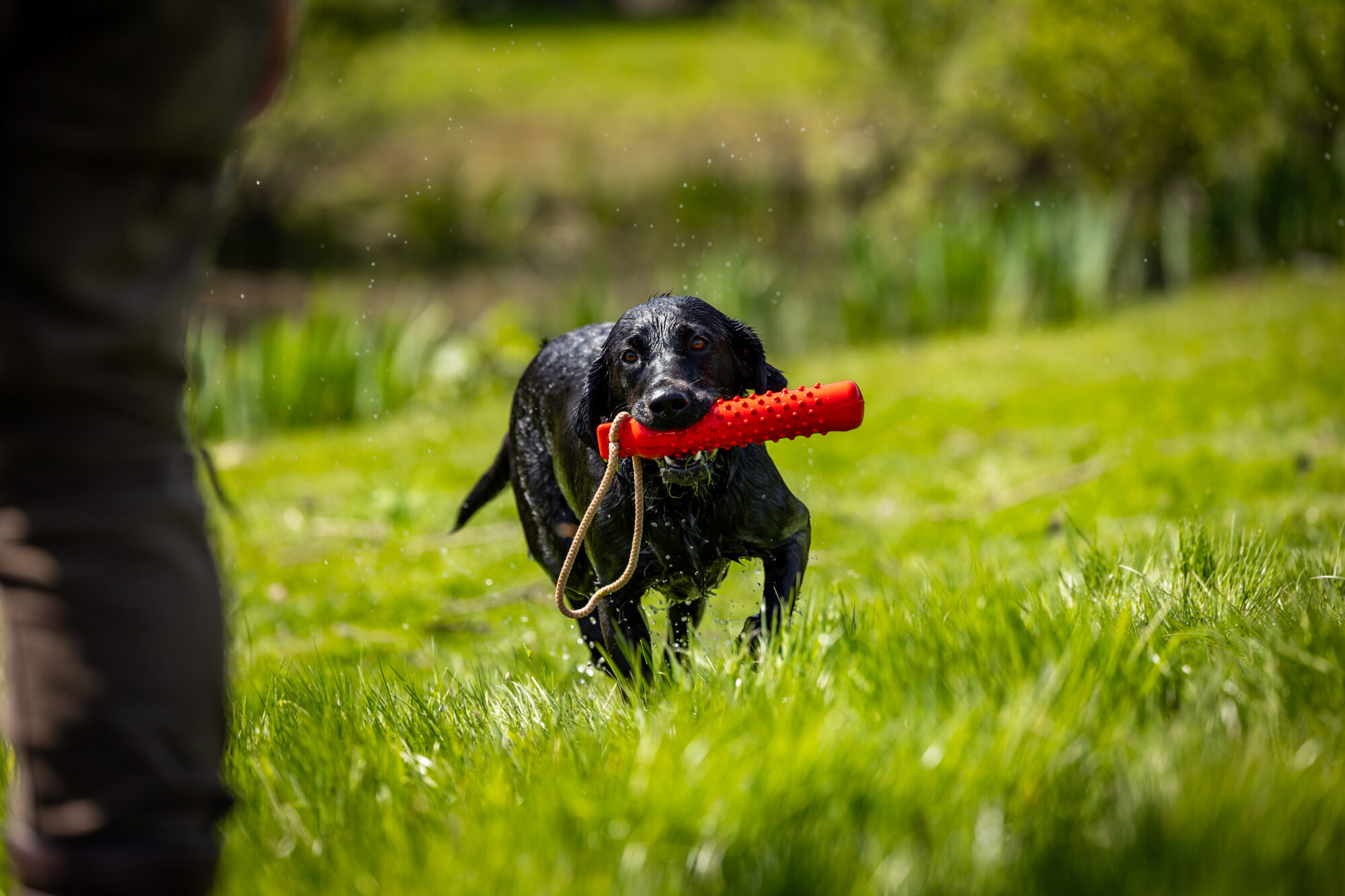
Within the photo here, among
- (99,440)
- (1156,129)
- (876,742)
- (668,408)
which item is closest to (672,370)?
(668,408)

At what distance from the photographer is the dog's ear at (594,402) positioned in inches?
104

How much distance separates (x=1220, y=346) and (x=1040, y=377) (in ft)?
4.55

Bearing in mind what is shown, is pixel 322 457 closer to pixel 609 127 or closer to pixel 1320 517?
pixel 1320 517

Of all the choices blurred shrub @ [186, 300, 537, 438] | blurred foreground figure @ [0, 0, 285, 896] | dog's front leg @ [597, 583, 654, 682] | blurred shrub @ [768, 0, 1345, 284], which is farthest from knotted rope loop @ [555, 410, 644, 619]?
blurred shrub @ [768, 0, 1345, 284]

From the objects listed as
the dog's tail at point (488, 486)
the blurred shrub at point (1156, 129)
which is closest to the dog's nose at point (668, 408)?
the dog's tail at point (488, 486)

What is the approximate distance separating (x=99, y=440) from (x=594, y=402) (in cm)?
141

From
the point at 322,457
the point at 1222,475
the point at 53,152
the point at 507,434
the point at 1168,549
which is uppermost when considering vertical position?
the point at 53,152

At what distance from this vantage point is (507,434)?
3.41 metres

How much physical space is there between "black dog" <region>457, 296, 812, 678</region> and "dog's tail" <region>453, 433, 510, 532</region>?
652 mm

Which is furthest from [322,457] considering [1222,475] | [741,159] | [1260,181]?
[741,159]

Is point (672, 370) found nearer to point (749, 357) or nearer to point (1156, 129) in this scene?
point (749, 357)

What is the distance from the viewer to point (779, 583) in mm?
2494

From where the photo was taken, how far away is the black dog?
2402 mm

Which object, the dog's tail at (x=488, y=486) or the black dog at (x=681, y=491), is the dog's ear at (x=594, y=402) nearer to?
the black dog at (x=681, y=491)
